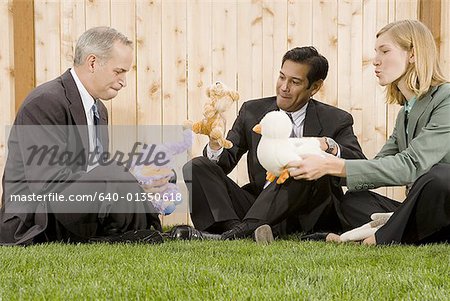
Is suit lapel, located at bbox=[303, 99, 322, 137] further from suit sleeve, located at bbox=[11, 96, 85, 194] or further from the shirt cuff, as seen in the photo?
suit sleeve, located at bbox=[11, 96, 85, 194]

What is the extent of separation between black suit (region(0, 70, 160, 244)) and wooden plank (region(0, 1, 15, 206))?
3.50 ft

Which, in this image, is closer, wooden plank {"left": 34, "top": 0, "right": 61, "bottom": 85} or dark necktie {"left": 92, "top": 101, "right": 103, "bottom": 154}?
dark necktie {"left": 92, "top": 101, "right": 103, "bottom": 154}

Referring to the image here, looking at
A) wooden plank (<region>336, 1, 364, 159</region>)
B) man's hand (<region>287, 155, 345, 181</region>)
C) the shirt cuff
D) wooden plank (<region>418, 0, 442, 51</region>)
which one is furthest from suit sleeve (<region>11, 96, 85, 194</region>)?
wooden plank (<region>418, 0, 442, 51</region>)

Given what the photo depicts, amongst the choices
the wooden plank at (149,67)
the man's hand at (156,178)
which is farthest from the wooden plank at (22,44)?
the man's hand at (156,178)

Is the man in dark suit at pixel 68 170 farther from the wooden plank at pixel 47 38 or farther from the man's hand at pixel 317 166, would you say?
the wooden plank at pixel 47 38

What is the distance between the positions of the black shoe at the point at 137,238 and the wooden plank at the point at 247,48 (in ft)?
4.18

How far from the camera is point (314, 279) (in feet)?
6.82

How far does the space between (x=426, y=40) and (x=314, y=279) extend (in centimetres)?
154

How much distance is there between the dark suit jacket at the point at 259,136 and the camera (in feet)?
11.9

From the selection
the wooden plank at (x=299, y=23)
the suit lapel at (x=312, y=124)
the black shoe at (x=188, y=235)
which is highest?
the wooden plank at (x=299, y=23)

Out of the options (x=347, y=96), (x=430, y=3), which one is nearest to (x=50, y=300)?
(x=347, y=96)

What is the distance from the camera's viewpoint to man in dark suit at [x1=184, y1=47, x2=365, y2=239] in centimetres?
329

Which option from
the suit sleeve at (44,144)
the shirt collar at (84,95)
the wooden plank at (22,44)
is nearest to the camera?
the suit sleeve at (44,144)

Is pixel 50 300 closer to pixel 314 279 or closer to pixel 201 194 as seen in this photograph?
pixel 314 279
